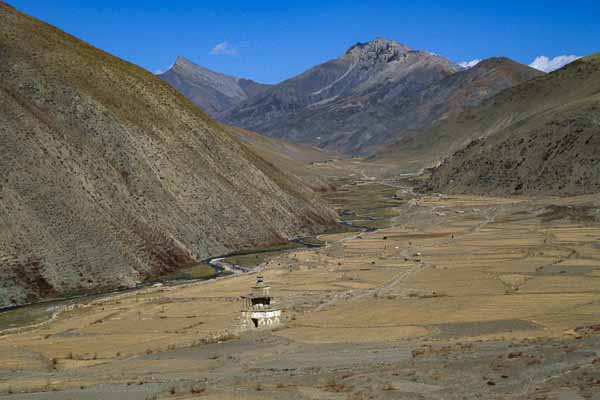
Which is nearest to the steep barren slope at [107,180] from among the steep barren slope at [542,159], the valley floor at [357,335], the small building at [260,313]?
the valley floor at [357,335]

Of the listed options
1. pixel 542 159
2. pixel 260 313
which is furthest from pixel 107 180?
pixel 542 159

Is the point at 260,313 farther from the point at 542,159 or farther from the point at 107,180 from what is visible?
the point at 542,159

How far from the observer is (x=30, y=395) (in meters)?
28.6

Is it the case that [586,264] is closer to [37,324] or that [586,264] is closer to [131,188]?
[37,324]

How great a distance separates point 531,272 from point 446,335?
2647 cm

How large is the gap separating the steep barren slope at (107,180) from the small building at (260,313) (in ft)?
79.1

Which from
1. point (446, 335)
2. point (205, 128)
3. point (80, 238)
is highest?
point (205, 128)

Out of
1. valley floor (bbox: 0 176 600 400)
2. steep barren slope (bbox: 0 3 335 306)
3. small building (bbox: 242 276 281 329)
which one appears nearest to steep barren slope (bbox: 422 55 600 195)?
steep barren slope (bbox: 0 3 335 306)

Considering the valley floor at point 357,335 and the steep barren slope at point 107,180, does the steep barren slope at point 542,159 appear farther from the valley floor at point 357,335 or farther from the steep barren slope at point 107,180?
the valley floor at point 357,335

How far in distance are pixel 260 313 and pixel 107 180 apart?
44471 mm

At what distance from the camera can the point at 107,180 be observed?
85.1 metres

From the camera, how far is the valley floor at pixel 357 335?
2656 cm

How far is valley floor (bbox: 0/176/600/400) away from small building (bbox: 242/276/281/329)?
2.89 feet

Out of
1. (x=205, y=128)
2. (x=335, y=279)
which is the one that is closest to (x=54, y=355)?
(x=335, y=279)
